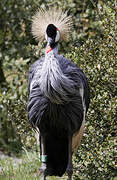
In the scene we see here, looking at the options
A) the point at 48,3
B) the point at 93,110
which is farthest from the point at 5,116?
the point at 93,110

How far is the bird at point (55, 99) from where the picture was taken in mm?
3761

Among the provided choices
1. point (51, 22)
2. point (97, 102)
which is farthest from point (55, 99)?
point (51, 22)

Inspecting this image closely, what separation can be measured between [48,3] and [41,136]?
98.8 inches

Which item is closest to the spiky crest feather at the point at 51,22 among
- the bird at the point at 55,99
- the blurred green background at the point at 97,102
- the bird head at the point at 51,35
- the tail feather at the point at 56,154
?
the bird at the point at 55,99

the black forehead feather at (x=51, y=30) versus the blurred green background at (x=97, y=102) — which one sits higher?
the black forehead feather at (x=51, y=30)

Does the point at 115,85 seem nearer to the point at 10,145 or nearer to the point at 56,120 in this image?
the point at 56,120

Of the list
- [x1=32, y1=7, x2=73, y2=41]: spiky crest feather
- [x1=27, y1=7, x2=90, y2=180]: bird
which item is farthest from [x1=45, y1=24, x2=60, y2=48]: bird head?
[x1=32, y1=7, x2=73, y2=41]: spiky crest feather

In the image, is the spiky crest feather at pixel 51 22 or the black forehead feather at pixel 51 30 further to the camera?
the spiky crest feather at pixel 51 22

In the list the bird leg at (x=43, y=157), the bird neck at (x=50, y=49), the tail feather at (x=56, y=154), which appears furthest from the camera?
the tail feather at (x=56, y=154)

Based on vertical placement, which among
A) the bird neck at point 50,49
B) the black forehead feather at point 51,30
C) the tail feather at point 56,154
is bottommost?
the tail feather at point 56,154

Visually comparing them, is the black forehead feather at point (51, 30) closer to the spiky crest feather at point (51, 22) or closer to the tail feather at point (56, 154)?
the spiky crest feather at point (51, 22)

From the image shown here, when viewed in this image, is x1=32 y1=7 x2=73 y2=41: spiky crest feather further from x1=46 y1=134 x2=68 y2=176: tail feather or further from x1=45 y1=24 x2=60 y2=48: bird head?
x1=46 y1=134 x2=68 y2=176: tail feather

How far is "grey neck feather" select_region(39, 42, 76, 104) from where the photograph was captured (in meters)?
3.72

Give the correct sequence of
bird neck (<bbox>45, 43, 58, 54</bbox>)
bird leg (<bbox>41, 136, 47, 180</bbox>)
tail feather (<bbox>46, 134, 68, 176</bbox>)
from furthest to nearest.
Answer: tail feather (<bbox>46, 134, 68, 176</bbox>) < bird leg (<bbox>41, 136, 47, 180</bbox>) < bird neck (<bbox>45, 43, 58, 54</bbox>)
